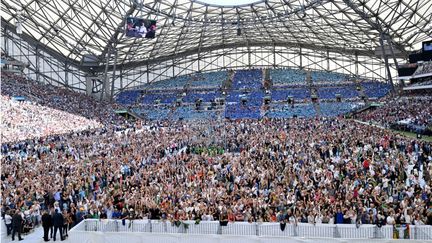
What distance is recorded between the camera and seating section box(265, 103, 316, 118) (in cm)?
5617

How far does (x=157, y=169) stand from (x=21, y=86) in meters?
34.6

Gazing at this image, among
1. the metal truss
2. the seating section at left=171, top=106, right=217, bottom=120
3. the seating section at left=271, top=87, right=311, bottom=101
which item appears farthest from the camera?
the seating section at left=271, top=87, right=311, bottom=101

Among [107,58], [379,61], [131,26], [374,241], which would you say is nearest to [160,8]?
[131,26]

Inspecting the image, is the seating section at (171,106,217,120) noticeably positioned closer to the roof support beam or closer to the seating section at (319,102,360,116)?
the roof support beam

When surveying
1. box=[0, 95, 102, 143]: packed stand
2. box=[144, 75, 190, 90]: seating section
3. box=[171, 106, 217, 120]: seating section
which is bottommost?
box=[0, 95, 102, 143]: packed stand

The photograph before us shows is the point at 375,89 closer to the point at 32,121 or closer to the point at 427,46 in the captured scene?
the point at 427,46

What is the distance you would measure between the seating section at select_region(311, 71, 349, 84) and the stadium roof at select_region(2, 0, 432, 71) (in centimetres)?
784

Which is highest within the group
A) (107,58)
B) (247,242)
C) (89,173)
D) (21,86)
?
(107,58)

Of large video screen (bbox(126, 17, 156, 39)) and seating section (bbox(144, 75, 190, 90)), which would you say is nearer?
large video screen (bbox(126, 17, 156, 39))

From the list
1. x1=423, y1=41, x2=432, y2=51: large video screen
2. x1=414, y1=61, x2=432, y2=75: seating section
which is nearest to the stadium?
x1=423, y1=41, x2=432, y2=51: large video screen

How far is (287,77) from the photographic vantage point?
6981 cm

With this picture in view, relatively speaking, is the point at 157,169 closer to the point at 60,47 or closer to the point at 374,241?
the point at 374,241

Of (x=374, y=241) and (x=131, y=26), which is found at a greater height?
(x=131, y=26)

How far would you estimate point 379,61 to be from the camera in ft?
216
